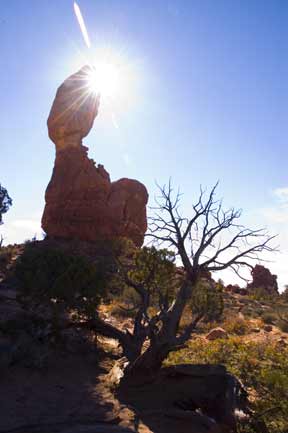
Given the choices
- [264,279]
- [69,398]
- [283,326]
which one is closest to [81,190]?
[283,326]

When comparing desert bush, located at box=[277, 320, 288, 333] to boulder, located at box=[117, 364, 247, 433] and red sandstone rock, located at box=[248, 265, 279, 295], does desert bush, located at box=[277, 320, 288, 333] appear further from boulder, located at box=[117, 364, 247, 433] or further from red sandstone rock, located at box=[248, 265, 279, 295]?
red sandstone rock, located at box=[248, 265, 279, 295]

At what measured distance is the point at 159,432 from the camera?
224 inches

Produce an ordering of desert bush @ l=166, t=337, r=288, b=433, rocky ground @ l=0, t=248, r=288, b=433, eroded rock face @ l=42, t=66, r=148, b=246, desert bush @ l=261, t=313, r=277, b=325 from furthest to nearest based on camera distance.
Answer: eroded rock face @ l=42, t=66, r=148, b=246 < desert bush @ l=261, t=313, r=277, b=325 < desert bush @ l=166, t=337, r=288, b=433 < rocky ground @ l=0, t=248, r=288, b=433

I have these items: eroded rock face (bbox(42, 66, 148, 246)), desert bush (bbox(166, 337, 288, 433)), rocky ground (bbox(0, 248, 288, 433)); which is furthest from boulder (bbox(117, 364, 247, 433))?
eroded rock face (bbox(42, 66, 148, 246))

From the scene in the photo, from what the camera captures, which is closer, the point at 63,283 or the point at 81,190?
the point at 63,283

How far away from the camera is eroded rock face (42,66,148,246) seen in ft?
131

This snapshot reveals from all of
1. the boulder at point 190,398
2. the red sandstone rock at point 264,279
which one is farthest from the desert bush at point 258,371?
the red sandstone rock at point 264,279

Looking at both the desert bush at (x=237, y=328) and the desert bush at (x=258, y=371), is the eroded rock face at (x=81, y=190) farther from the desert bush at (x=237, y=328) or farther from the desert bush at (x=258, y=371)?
the desert bush at (x=258, y=371)

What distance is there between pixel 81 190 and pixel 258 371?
34.6m

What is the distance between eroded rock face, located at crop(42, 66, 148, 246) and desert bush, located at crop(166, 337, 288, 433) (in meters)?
28.0

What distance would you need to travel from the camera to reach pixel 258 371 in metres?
8.66

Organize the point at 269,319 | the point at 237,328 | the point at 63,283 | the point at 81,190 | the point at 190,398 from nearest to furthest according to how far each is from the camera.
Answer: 1. the point at 190,398
2. the point at 63,283
3. the point at 237,328
4. the point at 269,319
5. the point at 81,190

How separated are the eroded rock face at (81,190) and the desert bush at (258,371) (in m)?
28.0

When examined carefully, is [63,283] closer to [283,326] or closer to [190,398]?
[190,398]
